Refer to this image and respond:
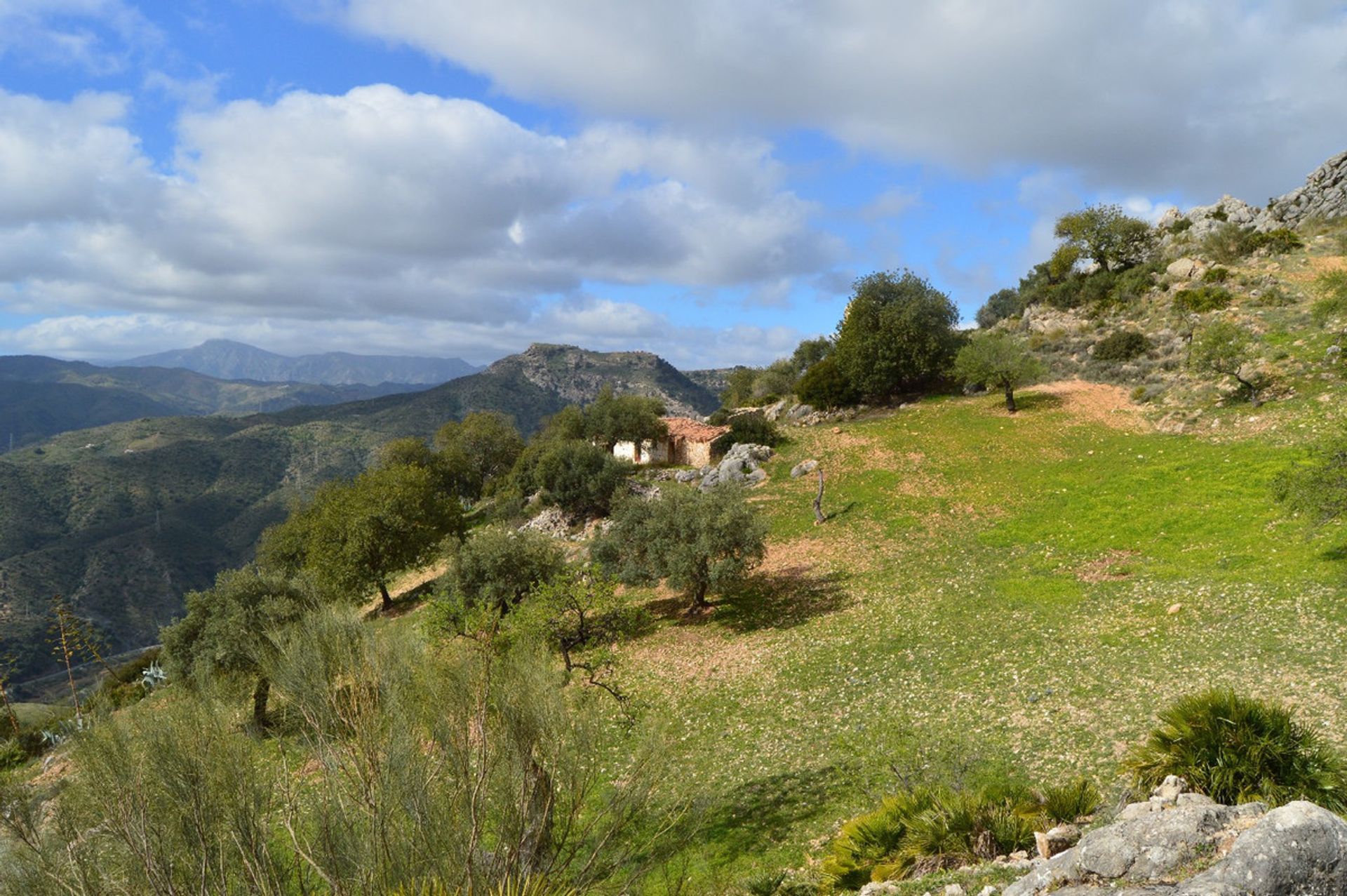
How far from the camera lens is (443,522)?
46.7 meters

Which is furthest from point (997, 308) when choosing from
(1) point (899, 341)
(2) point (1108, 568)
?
(2) point (1108, 568)

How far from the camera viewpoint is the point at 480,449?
8212 centimetres

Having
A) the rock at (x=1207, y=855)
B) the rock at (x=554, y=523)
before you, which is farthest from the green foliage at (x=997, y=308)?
the rock at (x=1207, y=855)

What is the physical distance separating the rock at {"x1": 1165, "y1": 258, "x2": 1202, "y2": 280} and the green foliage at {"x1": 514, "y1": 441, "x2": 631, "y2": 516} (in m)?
47.4

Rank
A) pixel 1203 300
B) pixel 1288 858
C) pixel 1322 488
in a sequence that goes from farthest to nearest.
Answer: pixel 1203 300, pixel 1322 488, pixel 1288 858

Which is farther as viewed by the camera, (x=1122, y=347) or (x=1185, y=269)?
(x=1185, y=269)

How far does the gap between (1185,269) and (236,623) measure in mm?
68710

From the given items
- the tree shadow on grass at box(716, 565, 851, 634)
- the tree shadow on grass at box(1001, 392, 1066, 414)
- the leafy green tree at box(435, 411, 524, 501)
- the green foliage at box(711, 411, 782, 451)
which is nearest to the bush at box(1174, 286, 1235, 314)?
the tree shadow on grass at box(1001, 392, 1066, 414)

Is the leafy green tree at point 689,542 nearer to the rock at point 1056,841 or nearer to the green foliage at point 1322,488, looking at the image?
the green foliage at point 1322,488

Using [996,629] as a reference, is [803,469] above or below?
above

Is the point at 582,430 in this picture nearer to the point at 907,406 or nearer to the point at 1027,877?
the point at 907,406

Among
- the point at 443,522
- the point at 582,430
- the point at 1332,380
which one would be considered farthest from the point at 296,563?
the point at 1332,380

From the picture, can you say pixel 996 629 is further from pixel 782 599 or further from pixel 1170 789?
pixel 1170 789

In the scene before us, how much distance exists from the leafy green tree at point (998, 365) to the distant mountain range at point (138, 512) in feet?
250
